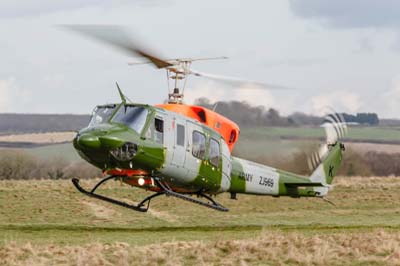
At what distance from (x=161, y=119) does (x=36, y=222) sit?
42.0 ft

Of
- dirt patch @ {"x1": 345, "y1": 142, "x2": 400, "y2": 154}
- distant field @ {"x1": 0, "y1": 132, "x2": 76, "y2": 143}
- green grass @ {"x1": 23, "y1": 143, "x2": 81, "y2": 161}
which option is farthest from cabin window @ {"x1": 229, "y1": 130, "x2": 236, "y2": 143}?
distant field @ {"x1": 0, "y1": 132, "x2": 76, "y2": 143}

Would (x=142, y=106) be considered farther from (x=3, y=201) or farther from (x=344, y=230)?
(x=3, y=201)

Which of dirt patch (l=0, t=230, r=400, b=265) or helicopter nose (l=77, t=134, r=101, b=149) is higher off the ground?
helicopter nose (l=77, t=134, r=101, b=149)

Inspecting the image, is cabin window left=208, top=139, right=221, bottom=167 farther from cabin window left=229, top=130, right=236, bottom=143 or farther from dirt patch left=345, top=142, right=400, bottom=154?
dirt patch left=345, top=142, right=400, bottom=154

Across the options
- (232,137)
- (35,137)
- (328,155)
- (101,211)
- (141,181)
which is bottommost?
(35,137)

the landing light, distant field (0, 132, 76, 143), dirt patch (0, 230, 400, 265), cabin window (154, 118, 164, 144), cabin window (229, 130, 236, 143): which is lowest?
distant field (0, 132, 76, 143)

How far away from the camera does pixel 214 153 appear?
28.1 metres

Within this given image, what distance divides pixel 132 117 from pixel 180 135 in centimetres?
186

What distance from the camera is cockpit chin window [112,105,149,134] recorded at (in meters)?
25.1

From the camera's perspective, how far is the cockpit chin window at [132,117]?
2509 cm

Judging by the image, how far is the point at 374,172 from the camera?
50062 millimetres

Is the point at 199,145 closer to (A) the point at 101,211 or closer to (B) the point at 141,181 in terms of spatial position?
(B) the point at 141,181

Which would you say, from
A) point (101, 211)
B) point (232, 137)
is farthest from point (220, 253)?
point (101, 211)

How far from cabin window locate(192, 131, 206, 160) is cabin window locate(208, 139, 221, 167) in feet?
1.47
